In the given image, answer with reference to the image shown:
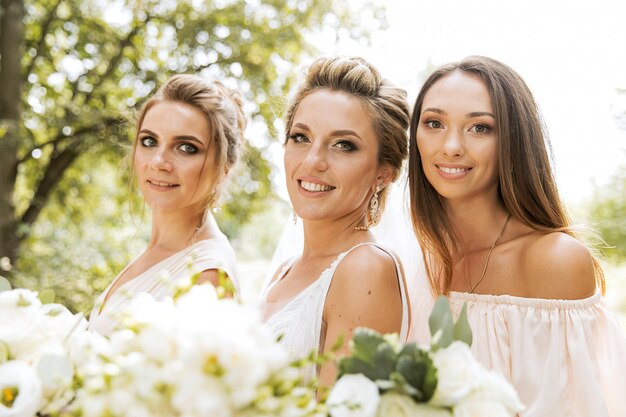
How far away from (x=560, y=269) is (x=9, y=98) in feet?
22.1

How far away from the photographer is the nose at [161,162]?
2.94 meters

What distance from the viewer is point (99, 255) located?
793 cm

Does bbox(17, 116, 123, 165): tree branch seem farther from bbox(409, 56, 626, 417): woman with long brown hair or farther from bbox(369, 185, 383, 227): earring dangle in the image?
bbox(409, 56, 626, 417): woman with long brown hair

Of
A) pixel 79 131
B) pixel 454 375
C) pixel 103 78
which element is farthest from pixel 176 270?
pixel 103 78

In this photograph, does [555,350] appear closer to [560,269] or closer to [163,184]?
[560,269]

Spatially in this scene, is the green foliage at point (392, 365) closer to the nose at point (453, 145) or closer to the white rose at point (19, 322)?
the white rose at point (19, 322)

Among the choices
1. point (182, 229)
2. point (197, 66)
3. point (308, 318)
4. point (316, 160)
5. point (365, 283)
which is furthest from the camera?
point (197, 66)

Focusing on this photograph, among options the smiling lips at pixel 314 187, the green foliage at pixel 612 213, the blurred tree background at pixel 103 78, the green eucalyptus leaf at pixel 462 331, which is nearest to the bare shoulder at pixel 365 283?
the smiling lips at pixel 314 187

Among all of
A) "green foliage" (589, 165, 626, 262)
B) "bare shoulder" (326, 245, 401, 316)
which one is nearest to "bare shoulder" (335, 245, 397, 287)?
"bare shoulder" (326, 245, 401, 316)

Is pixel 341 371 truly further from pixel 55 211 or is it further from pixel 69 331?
pixel 55 211

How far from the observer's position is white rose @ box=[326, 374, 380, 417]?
2.93ft

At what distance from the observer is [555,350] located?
2.30 m

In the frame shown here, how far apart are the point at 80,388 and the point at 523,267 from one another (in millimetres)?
1809

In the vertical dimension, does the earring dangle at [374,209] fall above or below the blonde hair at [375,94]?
below
